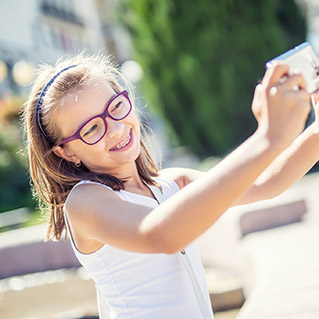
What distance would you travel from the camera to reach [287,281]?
9.50 feet

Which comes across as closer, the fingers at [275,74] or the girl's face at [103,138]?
the fingers at [275,74]

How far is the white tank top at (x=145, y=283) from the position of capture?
4.75ft

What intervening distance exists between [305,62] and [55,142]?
29.4 inches

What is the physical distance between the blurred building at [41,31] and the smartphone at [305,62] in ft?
56.3

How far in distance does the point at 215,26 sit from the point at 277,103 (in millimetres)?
9767

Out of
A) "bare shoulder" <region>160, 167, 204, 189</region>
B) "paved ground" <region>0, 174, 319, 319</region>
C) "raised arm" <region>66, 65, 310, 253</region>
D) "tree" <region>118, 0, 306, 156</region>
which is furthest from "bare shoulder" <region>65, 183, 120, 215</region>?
"tree" <region>118, 0, 306, 156</region>

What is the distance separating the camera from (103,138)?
4.88 ft

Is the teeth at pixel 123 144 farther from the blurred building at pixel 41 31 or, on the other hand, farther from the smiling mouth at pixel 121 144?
the blurred building at pixel 41 31

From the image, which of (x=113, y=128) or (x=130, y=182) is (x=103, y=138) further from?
(x=130, y=182)

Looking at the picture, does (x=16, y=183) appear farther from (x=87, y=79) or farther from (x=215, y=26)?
(x=87, y=79)

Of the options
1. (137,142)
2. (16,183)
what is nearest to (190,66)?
(16,183)

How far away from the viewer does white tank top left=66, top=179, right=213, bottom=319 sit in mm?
1446

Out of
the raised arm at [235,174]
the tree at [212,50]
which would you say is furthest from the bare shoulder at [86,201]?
the tree at [212,50]

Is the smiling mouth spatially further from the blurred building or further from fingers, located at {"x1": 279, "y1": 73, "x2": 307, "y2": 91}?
the blurred building
